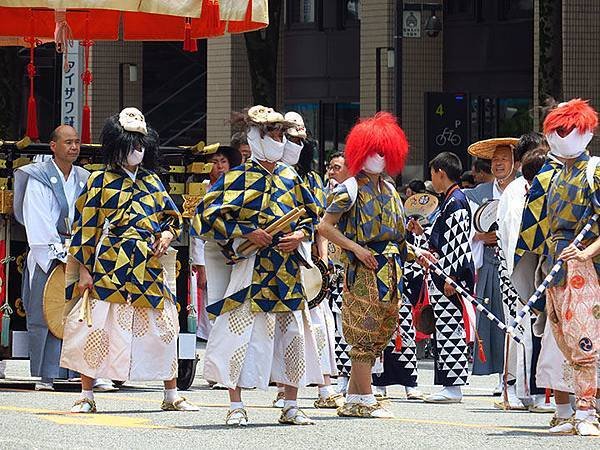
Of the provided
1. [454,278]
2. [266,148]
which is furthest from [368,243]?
[454,278]

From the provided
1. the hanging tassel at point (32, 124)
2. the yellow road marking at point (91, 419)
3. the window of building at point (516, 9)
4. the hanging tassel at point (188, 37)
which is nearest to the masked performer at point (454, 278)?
the hanging tassel at point (188, 37)

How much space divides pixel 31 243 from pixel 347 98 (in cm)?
1987

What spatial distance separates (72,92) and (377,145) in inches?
420

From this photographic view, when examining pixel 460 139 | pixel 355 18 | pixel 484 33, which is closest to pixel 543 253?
pixel 460 139

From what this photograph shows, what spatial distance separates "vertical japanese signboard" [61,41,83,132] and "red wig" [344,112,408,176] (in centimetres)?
1018

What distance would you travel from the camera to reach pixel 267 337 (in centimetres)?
1145

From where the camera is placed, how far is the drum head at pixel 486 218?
14.6 m

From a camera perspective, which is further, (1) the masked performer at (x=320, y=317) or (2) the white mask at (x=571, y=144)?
(1) the masked performer at (x=320, y=317)

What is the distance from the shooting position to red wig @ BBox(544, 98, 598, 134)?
11.1 m

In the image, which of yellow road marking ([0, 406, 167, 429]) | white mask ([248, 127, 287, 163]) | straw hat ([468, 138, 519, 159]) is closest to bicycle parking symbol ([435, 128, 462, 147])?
straw hat ([468, 138, 519, 159])

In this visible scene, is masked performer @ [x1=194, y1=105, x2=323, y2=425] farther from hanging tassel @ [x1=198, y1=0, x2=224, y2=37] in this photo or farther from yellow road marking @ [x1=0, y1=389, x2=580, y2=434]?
hanging tassel @ [x1=198, y1=0, x2=224, y2=37]

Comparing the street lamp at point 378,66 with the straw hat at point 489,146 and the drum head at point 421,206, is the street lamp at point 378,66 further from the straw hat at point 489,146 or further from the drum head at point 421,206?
the straw hat at point 489,146

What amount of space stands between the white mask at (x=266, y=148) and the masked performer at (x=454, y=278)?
267 centimetres

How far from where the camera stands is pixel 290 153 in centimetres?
1209
